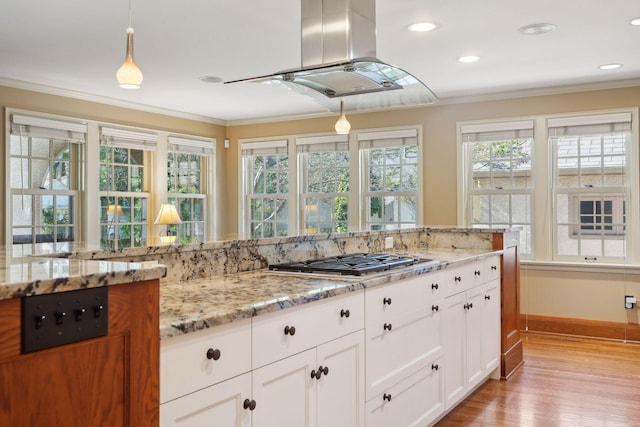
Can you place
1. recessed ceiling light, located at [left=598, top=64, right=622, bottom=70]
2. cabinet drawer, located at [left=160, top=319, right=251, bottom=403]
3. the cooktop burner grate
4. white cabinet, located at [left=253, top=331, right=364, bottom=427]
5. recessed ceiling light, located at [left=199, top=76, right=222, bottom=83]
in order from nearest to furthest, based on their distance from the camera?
1. cabinet drawer, located at [left=160, top=319, right=251, bottom=403]
2. white cabinet, located at [left=253, top=331, right=364, bottom=427]
3. the cooktop burner grate
4. recessed ceiling light, located at [left=598, top=64, right=622, bottom=70]
5. recessed ceiling light, located at [left=199, top=76, right=222, bottom=83]

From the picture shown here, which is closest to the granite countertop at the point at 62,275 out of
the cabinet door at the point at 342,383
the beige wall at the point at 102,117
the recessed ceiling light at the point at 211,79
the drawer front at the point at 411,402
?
the cabinet door at the point at 342,383

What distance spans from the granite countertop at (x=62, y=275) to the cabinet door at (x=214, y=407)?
0.39m

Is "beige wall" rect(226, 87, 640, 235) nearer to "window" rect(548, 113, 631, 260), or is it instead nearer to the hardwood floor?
"window" rect(548, 113, 631, 260)

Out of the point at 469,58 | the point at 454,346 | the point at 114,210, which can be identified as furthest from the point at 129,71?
the point at 114,210

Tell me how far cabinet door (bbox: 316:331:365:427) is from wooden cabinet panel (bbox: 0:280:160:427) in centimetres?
Answer: 84

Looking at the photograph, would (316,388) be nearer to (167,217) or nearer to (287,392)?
(287,392)

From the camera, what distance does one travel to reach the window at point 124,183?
6.11 metres

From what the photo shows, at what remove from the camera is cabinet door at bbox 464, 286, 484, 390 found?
133 inches

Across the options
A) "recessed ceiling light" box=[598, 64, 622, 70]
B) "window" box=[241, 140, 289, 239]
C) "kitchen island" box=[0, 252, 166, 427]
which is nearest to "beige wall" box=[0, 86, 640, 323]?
"window" box=[241, 140, 289, 239]

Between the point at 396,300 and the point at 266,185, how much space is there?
5.15 metres

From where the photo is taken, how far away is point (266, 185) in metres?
7.53

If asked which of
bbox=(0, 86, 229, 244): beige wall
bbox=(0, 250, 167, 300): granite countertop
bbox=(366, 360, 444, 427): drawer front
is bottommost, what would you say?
bbox=(366, 360, 444, 427): drawer front

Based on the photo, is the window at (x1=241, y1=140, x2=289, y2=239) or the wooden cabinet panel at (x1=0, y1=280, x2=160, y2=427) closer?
the wooden cabinet panel at (x1=0, y1=280, x2=160, y2=427)

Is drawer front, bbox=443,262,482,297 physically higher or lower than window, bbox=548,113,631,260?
lower
